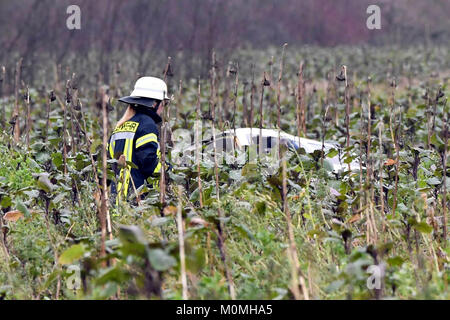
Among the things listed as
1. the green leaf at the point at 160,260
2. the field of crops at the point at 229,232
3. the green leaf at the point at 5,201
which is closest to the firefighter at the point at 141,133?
the field of crops at the point at 229,232

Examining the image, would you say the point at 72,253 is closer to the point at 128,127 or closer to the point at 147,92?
the point at 128,127

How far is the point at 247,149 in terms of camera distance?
5.43 metres

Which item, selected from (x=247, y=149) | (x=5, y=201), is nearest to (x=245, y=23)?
(x=247, y=149)

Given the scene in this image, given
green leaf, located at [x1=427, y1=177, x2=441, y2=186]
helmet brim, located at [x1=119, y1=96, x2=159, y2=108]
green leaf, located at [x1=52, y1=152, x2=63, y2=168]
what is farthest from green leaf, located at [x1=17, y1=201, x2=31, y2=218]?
green leaf, located at [x1=427, y1=177, x2=441, y2=186]

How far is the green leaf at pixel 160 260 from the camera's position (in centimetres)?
283

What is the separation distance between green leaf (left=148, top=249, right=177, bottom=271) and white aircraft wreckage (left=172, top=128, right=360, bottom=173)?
4.83 feet

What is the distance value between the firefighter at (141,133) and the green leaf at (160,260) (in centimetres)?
225

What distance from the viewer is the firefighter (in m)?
5.28

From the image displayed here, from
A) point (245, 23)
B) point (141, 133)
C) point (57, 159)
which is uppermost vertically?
point (245, 23)

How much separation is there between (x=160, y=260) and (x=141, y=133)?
2563mm
